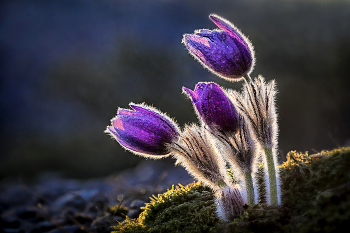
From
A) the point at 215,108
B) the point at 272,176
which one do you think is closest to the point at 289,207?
the point at 272,176

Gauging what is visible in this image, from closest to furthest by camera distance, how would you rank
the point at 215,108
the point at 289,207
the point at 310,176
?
the point at 215,108
the point at 289,207
the point at 310,176

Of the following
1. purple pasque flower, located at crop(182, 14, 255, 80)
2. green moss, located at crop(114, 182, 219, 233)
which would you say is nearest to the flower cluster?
purple pasque flower, located at crop(182, 14, 255, 80)

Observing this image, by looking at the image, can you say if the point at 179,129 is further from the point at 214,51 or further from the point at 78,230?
the point at 78,230

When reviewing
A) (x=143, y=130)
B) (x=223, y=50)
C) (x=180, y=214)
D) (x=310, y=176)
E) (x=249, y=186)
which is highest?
(x=223, y=50)

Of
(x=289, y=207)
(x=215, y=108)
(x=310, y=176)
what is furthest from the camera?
(x=310, y=176)

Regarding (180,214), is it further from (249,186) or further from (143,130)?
(143,130)

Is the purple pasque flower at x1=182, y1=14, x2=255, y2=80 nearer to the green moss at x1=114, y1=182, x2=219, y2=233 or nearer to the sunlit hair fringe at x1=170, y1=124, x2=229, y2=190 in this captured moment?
the sunlit hair fringe at x1=170, y1=124, x2=229, y2=190

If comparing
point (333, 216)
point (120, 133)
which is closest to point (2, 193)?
point (120, 133)
